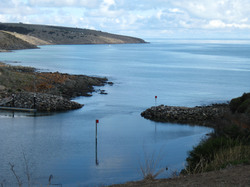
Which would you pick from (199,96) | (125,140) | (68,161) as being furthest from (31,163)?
(199,96)

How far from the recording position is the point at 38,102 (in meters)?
34.3

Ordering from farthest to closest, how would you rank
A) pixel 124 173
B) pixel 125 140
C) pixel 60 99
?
pixel 60 99, pixel 125 140, pixel 124 173

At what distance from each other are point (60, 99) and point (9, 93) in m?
5.67

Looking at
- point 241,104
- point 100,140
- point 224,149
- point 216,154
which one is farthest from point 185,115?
point 216,154

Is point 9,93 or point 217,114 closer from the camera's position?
point 217,114

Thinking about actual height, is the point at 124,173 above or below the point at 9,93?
below

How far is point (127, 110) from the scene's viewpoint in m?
36.1

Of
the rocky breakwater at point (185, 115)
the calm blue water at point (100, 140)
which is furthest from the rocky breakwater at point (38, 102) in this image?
the rocky breakwater at point (185, 115)

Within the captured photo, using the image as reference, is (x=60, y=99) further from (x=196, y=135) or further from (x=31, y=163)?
(x=31, y=163)

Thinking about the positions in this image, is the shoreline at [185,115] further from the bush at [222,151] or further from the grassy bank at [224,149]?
the bush at [222,151]

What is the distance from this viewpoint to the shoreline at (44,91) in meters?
34.2

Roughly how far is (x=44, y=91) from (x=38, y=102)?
7.38 meters

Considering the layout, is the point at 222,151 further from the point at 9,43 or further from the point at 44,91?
the point at 9,43

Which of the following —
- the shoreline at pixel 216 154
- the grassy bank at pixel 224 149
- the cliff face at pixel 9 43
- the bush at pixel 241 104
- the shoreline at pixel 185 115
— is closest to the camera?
the shoreline at pixel 216 154
